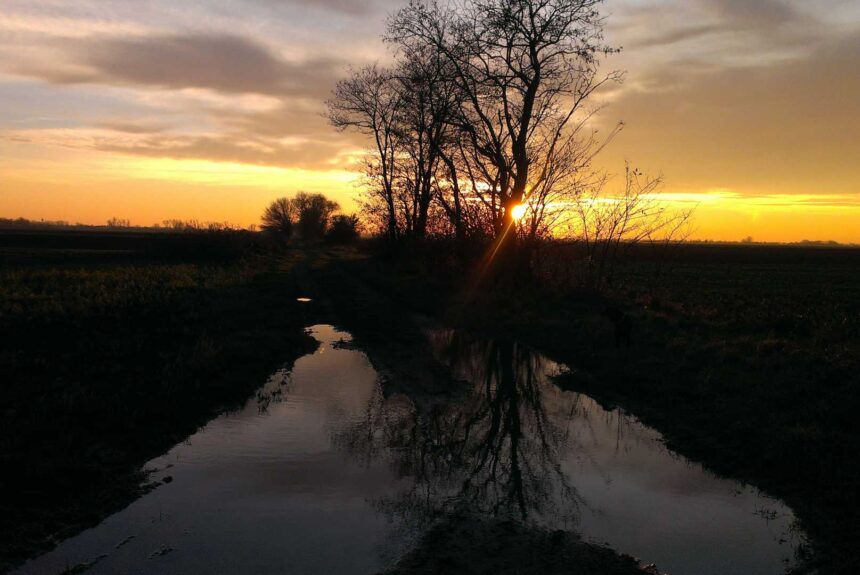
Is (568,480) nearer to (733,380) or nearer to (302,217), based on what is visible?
(733,380)

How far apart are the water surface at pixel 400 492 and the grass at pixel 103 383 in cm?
43

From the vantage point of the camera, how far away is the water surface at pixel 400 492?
5.21 metres

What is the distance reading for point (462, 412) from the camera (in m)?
9.75

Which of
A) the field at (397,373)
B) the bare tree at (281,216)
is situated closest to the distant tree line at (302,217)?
the bare tree at (281,216)

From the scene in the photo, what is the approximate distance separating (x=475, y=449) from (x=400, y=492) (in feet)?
5.69

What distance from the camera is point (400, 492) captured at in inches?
257

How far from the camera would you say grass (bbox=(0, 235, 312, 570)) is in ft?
19.7

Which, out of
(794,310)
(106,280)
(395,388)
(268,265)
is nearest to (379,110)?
(268,265)

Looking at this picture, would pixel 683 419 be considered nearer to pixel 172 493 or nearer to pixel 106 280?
pixel 172 493

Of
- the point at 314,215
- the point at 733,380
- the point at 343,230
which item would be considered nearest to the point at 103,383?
the point at 733,380

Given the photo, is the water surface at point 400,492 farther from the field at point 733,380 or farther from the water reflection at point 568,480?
the field at point 733,380

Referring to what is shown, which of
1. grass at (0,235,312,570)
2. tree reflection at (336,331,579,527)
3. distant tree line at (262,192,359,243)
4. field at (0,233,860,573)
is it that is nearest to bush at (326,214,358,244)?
distant tree line at (262,192,359,243)

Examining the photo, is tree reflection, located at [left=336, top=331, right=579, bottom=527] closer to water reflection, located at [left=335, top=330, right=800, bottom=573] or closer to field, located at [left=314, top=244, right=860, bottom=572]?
water reflection, located at [left=335, top=330, right=800, bottom=573]

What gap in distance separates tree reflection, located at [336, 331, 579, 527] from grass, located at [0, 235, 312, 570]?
108 inches
